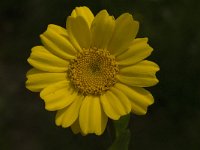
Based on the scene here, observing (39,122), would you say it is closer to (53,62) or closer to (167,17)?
(167,17)

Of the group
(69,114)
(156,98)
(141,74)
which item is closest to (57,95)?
(69,114)

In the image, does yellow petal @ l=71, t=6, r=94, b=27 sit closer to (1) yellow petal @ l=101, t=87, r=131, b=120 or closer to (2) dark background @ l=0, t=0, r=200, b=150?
(1) yellow petal @ l=101, t=87, r=131, b=120

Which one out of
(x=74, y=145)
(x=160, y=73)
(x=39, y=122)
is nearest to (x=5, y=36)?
(x=39, y=122)

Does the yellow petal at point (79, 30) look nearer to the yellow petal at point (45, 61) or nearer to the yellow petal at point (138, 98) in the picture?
the yellow petal at point (45, 61)

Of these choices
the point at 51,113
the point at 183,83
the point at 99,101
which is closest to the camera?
the point at 99,101

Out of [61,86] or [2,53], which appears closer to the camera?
[61,86]

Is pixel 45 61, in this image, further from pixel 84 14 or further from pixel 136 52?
pixel 136 52
